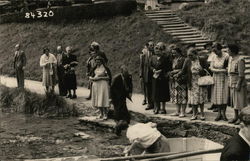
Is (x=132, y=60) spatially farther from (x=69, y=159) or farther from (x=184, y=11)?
(x=69, y=159)

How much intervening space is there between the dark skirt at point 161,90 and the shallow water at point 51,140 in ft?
5.02

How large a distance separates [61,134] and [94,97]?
48.1 inches

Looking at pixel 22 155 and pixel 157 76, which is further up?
pixel 157 76

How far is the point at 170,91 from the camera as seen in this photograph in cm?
1366

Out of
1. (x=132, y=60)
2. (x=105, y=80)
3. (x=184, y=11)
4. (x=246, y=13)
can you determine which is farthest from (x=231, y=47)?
(x=184, y=11)

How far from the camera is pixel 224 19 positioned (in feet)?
68.6

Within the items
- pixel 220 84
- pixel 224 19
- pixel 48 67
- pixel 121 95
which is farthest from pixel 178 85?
pixel 224 19

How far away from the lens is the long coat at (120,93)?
12703 millimetres

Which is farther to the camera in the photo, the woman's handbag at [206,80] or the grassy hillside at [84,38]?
the grassy hillside at [84,38]

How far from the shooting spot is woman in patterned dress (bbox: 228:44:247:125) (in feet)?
38.7

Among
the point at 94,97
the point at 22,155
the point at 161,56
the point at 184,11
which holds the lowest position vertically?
the point at 22,155

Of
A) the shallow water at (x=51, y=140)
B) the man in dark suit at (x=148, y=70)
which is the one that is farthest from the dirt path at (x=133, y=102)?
the shallow water at (x=51, y=140)

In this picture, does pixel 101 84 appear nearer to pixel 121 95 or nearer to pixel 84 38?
pixel 121 95

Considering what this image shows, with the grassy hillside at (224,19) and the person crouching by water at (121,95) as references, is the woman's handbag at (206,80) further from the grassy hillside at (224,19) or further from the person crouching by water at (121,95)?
the grassy hillside at (224,19)
